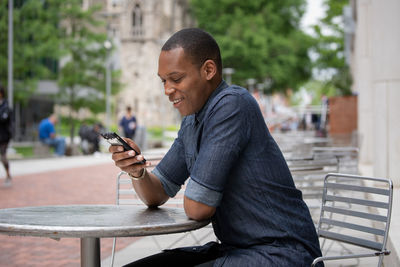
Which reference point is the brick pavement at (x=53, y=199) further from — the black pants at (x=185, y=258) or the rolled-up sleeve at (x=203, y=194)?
the rolled-up sleeve at (x=203, y=194)

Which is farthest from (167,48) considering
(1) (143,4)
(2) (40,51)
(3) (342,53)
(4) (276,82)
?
(1) (143,4)

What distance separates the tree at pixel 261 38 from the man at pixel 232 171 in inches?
1585

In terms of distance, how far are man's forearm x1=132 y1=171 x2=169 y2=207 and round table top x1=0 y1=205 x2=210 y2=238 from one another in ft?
0.16

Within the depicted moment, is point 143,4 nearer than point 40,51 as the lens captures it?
No

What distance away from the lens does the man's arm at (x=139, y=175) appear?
254 cm

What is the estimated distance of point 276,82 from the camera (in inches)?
1764

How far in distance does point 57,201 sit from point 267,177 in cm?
838

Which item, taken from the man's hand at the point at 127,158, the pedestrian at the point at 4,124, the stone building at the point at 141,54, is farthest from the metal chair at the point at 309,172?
the stone building at the point at 141,54

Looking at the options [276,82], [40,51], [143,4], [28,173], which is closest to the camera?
[28,173]

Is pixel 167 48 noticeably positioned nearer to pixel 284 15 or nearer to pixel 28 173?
pixel 28 173

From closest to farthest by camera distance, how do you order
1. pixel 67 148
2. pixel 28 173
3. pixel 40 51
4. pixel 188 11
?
pixel 28 173
pixel 67 148
pixel 40 51
pixel 188 11

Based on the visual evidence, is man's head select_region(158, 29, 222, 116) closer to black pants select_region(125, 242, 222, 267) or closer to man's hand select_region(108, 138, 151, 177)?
man's hand select_region(108, 138, 151, 177)

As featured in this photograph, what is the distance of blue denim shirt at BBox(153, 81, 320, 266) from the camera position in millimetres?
2297

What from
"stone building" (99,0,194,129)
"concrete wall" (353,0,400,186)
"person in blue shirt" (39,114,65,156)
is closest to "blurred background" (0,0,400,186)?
"person in blue shirt" (39,114,65,156)
